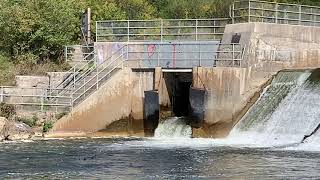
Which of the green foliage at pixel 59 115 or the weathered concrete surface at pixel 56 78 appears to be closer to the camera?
the green foliage at pixel 59 115

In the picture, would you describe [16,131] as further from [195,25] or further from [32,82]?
[195,25]

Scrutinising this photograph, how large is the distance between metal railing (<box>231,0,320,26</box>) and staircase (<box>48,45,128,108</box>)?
6.68m

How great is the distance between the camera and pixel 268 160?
23.7 meters

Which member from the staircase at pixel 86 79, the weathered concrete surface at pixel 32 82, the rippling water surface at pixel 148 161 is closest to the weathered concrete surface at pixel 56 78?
the staircase at pixel 86 79

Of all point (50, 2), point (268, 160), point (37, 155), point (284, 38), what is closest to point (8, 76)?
point (50, 2)

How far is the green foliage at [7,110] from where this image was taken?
108 ft

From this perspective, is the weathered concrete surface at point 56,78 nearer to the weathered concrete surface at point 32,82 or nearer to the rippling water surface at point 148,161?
the weathered concrete surface at point 32,82

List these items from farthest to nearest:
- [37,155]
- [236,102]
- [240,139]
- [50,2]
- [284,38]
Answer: [50,2] < [284,38] < [236,102] < [240,139] < [37,155]

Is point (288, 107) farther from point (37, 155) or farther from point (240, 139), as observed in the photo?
point (37, 155)

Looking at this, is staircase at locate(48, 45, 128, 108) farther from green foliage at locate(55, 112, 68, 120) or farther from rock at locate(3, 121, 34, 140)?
rock at locate(3, 121, 34, 140)

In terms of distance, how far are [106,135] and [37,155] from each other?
8.01m

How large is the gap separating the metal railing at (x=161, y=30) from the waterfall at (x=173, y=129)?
23.7ft

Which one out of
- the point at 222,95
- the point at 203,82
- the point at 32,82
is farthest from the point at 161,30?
the point at 32,82

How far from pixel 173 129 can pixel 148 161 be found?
9.93 m
